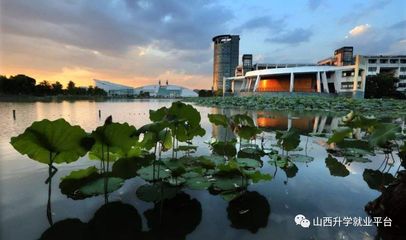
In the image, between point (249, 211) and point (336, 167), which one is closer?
point (249, 211)

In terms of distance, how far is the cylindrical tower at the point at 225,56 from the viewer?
345ft

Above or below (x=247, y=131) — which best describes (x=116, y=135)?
above

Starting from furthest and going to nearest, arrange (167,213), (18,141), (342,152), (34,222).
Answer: (342,152)
(167,213)
(34,222)
(18,141)

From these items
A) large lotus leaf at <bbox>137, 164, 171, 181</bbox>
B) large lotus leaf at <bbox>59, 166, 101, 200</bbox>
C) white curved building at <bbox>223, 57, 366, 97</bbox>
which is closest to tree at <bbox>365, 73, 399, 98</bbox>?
white curved building at <bbox>223, 57, 366, 97</bbox>

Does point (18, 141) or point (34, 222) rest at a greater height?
point (18, 141)

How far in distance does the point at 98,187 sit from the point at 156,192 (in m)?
0.60

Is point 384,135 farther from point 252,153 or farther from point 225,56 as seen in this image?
point 225,56

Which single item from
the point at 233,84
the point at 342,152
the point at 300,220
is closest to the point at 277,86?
the point at 233,84

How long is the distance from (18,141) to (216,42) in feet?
361

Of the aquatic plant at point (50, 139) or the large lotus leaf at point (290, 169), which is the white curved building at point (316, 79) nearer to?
the large lotus leaf at point (290, 169)

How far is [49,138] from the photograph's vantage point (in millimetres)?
2250

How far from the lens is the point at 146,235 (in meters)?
2.28

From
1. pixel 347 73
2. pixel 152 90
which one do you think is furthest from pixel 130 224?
pixel 152 90

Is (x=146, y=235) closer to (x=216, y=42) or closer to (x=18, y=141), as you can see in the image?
(x=18, y=141)
